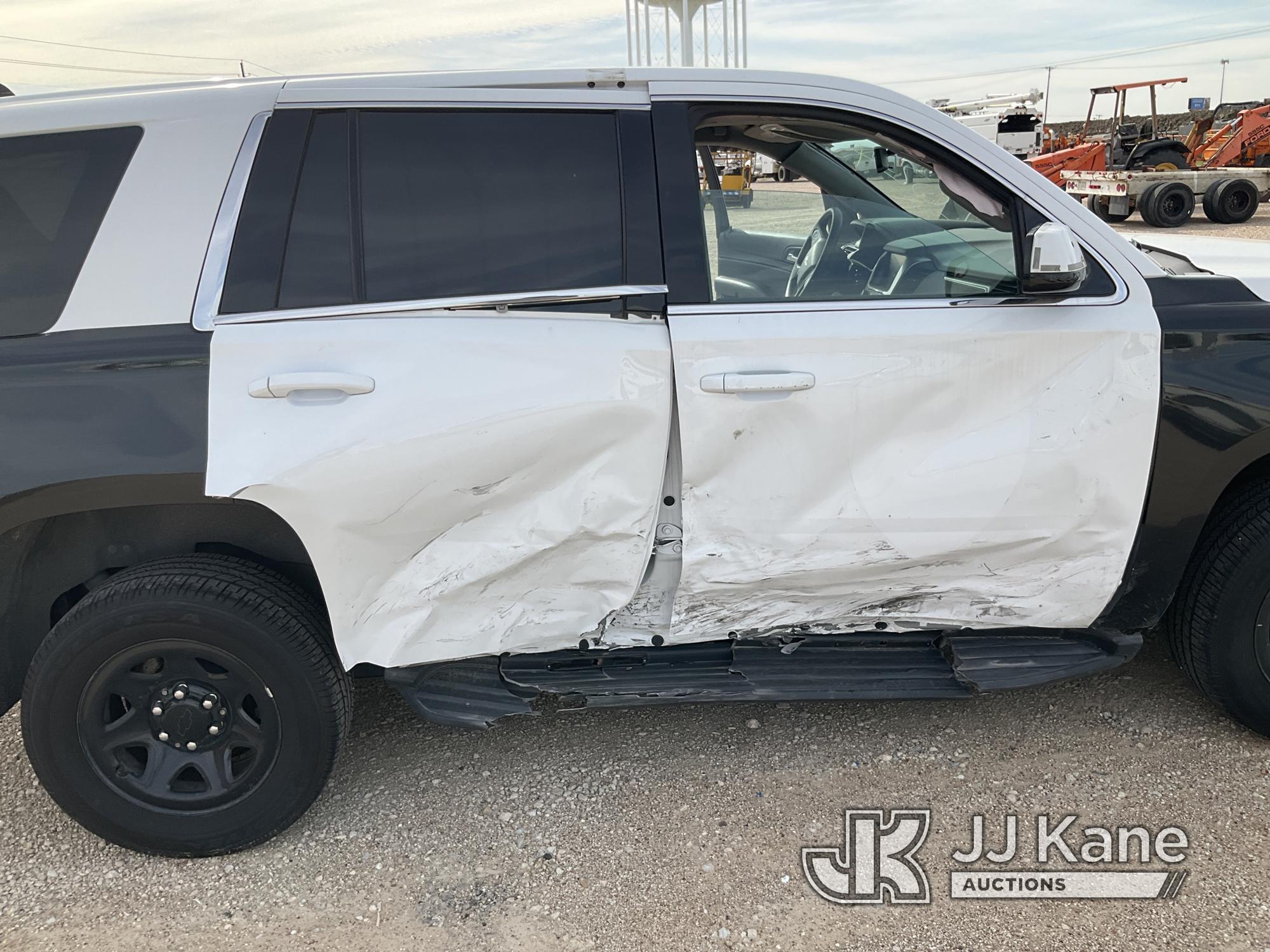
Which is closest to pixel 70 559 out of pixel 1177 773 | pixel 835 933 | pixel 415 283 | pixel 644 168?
pixel 415 283

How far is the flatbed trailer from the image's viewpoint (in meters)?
16.1

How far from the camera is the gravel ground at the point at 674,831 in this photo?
2.43 meters

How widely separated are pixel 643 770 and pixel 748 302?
4.89 feet

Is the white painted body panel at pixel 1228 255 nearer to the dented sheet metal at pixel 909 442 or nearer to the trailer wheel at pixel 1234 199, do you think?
the dented sheet metal at pixel 909 442

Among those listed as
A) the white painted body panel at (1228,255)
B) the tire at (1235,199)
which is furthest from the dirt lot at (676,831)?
the tire at (1235,199)

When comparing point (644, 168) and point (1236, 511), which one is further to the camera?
point (1236, 511)

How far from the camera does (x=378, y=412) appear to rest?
2.43m

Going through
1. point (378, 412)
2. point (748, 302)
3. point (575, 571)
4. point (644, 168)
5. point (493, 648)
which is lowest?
point (493, 648)

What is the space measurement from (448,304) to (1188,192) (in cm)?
1733

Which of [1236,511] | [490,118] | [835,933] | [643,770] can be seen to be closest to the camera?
[835,933]

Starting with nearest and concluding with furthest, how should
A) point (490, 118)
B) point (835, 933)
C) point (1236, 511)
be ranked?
point (835, 933) → point (490, 118) → point (1236, 511)

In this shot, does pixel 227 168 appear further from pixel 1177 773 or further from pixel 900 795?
pixel 1177 773

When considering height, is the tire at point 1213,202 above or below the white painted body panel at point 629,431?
below

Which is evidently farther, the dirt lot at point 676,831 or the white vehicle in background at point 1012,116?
the white vehicle in background at point 1012,116
